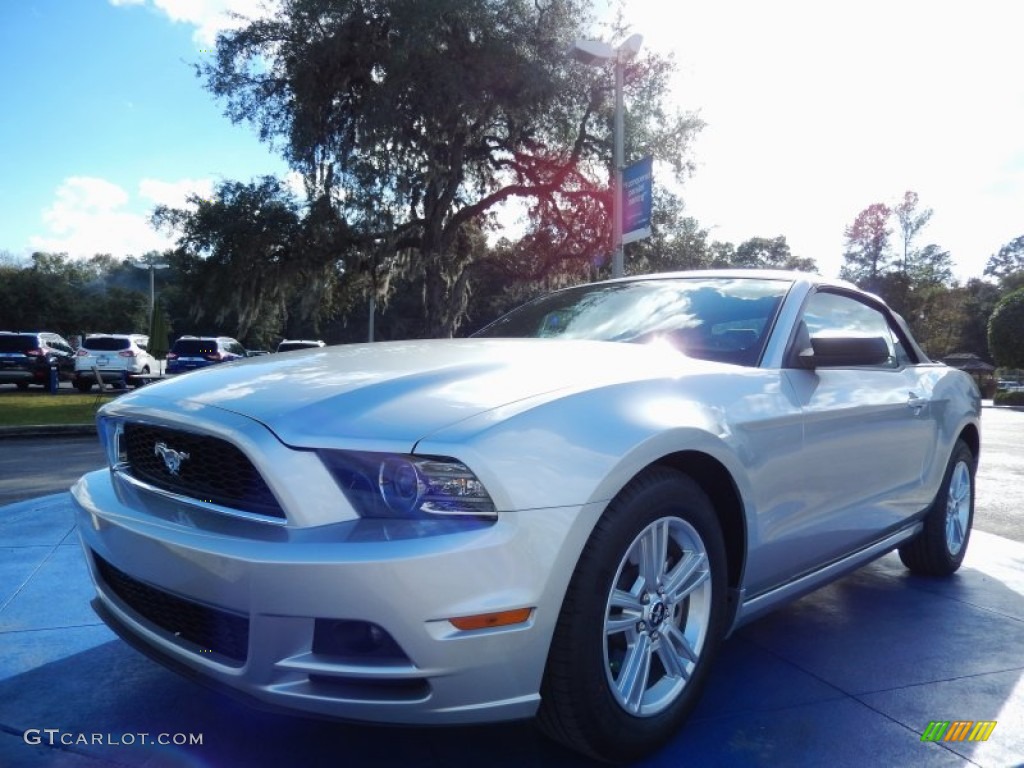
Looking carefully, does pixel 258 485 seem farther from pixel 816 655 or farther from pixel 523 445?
pixel 816 655

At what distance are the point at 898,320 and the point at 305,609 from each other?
3638 mm

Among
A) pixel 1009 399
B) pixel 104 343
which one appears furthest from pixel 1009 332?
pixel 104 343

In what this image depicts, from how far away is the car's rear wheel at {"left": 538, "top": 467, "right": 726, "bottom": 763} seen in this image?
190 centimetres

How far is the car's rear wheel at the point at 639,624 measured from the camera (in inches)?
74.9

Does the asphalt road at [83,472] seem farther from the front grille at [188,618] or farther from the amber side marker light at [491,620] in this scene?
the amber side marker light at [491,620]

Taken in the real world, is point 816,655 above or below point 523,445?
below

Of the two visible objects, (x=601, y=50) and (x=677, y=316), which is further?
(x=601, y=50)

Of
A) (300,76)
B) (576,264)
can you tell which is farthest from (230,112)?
(576,264)

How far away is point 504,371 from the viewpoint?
228 cm

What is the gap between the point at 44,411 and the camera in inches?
574

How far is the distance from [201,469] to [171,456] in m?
0.16

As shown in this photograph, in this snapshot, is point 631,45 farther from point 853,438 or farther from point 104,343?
point 104,343

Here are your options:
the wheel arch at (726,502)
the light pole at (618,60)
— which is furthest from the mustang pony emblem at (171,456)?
the light pole at (618,60)

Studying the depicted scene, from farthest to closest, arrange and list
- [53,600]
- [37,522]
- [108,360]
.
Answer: [108,360] → [37,522] → [53,600]
